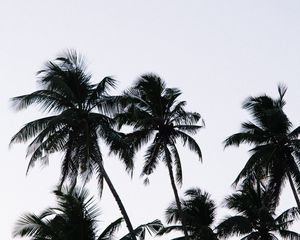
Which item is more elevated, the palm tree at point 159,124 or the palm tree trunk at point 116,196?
the palm tree at point 159,124

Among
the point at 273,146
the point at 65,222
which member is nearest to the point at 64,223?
the point at 65,222

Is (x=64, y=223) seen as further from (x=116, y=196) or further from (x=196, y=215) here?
(x=196, y=215)

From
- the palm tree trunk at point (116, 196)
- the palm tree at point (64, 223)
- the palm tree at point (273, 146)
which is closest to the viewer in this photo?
the palm tree at point (64, 223)

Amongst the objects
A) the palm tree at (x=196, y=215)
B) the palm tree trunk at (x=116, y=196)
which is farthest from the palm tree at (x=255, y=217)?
the palm tree trunk at (x=116, y=196)

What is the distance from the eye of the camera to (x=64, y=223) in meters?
16.8

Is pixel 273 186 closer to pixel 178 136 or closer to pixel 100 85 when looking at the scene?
pixel 178 136

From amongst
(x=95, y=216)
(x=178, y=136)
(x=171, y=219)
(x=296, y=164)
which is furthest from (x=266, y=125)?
(x=95, y=216)

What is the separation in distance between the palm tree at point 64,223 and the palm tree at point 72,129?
5.17 m

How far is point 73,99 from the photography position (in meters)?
23.4

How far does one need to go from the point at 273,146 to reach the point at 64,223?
1395cm

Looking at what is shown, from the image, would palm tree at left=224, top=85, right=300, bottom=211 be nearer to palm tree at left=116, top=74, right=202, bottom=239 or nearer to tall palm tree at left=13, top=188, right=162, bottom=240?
palm tree at left=116, top=74, right=202, bottom=239

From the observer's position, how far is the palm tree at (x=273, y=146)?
26828mm

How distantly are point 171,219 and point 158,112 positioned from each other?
270 inches

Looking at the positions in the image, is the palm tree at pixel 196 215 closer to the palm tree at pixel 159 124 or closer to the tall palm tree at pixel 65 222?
the palm tree at pixel 159 124
